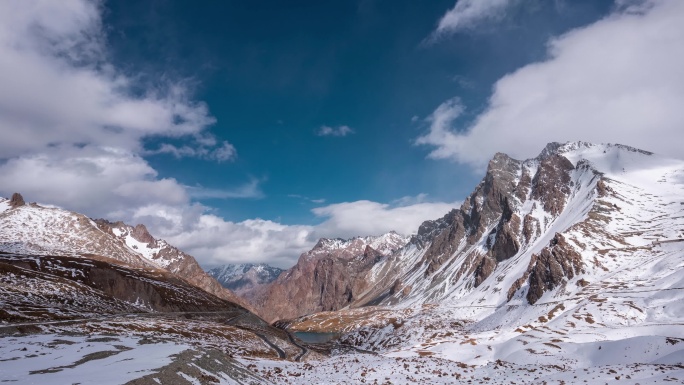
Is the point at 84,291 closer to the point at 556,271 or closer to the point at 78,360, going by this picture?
the point at 78,360

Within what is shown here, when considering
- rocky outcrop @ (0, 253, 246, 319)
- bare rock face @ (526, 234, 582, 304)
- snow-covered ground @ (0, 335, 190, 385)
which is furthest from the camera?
bare rock face @ (526, 234, 582, 304)

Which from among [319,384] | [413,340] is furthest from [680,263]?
[319,384]

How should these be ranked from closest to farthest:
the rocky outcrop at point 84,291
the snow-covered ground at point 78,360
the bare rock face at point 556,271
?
1. the snow-covered ground at point 78,360
2. the rocky outcrop at point 84,291
3. the bare rock face at point 556,271

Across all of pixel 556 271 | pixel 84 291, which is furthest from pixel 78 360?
pixel 556 271

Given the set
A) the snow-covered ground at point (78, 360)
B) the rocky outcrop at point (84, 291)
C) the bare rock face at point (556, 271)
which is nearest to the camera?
the snow-covered ground at point (78, 360)

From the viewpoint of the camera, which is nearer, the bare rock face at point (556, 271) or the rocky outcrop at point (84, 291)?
the rocky outcrop at point (84, 291)

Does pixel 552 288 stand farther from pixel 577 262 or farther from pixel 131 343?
pixel 131 343

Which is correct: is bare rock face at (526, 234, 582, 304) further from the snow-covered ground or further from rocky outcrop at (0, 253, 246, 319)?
the snow-covered ground

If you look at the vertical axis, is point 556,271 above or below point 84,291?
above

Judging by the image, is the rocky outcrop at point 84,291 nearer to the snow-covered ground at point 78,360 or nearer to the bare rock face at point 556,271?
the snow-covered ground at point 78,360

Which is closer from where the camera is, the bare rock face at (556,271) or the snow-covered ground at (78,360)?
the snow-covered ground at (78,360)

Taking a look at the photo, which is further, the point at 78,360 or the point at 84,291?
the point at 84,291

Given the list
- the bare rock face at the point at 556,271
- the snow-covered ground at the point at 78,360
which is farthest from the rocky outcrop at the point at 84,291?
the bare rock face at the point at 556,271

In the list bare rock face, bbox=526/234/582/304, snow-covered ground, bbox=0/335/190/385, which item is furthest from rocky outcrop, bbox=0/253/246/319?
bare rock face, bbox=526/234/582/304
